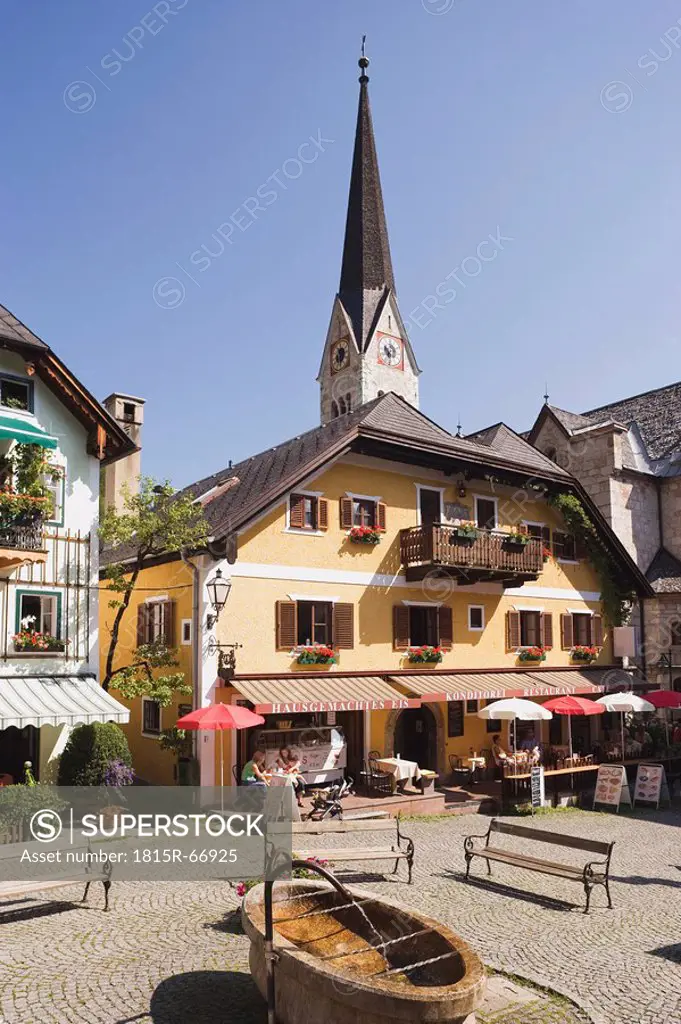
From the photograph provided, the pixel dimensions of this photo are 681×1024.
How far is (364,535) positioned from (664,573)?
15.9 meters

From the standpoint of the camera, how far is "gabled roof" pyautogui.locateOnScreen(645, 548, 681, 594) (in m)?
32.1

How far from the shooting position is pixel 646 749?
26359 mm

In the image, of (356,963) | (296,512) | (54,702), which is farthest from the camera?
(296,512)

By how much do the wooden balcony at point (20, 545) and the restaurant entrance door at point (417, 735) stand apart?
12.2m

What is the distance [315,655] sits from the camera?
21500 mm

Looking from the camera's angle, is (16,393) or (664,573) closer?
(16,393)

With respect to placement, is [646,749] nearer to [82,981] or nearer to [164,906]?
[164,906]

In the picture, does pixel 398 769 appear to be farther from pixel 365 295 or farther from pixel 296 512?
pixel 365 295

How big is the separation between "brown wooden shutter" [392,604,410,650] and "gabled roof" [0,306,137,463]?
8.58 meters

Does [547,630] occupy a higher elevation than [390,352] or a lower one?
lower

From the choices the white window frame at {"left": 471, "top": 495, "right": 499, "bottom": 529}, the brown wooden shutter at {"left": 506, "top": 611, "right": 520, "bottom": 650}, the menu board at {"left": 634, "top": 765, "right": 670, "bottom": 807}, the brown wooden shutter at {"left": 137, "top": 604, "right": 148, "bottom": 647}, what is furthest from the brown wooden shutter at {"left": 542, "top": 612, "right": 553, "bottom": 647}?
the brown wooden shutter at {"left": 137, "top": 604, "right": 148, "bottom": 647}

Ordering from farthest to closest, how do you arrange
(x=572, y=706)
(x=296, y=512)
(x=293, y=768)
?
(x=572, y=706) → (x=296, y=512) → (x=293, y=768)

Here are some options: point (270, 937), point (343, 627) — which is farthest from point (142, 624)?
point (270, 937)

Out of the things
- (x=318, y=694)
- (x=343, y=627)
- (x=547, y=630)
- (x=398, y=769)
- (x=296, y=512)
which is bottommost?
(x=398, y=769)
